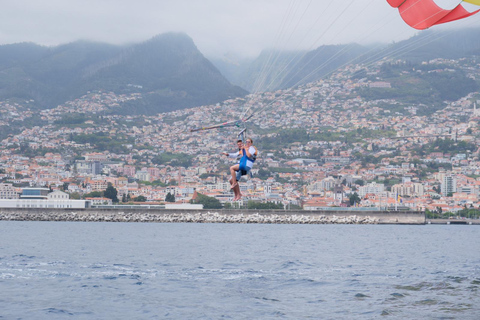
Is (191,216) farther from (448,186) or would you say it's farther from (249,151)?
(249,151)

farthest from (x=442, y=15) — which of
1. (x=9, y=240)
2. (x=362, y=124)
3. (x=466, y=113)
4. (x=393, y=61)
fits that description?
(x=393, y=61)

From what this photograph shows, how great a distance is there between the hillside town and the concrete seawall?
14618 mm

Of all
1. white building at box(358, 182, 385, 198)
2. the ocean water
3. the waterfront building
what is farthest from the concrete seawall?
the ocean water

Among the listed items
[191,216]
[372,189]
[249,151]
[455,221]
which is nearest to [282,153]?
[372,189]

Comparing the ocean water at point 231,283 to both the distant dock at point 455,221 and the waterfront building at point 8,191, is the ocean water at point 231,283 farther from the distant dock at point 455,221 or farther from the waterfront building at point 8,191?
the waterfront building at point 8,191

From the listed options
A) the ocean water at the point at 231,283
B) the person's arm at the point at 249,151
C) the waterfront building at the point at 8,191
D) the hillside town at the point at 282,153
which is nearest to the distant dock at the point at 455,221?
the hillside town at the point at 282,153

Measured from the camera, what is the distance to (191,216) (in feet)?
222

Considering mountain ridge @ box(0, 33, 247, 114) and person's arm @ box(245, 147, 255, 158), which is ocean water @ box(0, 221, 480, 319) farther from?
mountain ridge @ box(0, 33, 247, 114)

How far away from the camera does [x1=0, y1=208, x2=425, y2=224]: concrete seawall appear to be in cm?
6656

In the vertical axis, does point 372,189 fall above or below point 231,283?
above

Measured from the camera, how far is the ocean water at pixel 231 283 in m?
15.9

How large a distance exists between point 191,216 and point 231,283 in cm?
4822

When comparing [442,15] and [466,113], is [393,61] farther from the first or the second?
[442,15]

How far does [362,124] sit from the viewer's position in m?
124
